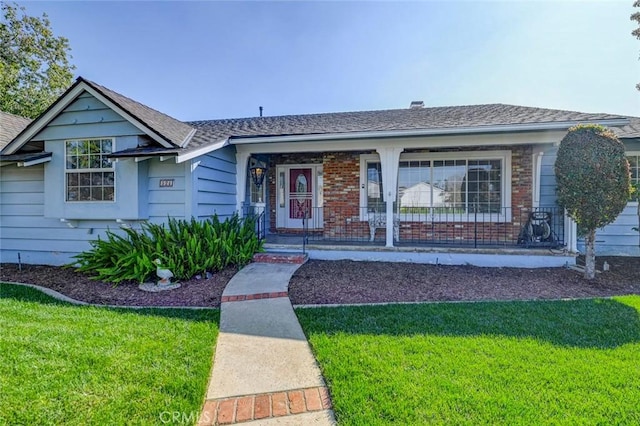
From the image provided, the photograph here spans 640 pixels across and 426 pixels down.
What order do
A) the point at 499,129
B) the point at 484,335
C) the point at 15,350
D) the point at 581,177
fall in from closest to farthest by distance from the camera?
the point at 15,350, the point at 484,335, the point at 581,177, the point at 499,129

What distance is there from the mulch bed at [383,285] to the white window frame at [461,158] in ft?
7.72

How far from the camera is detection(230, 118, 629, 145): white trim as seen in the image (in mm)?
6785

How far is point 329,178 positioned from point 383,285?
188 inches

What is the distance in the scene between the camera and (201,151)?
6906mm

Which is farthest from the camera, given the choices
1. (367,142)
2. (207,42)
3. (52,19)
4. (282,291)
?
(52,19)

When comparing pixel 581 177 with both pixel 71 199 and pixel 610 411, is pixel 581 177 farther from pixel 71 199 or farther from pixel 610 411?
pixel 71 199

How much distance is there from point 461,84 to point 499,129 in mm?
4855

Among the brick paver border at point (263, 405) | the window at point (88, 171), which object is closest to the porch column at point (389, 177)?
the brick paver border at point (263, 405)

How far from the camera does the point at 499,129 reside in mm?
7047

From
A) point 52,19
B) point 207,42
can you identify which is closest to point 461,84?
point 207,42

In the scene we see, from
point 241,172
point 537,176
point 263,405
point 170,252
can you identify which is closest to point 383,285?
point 263,405

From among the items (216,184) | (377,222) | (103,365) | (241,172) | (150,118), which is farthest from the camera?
(377,222)

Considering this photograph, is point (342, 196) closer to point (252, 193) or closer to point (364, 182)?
point (364, 182)

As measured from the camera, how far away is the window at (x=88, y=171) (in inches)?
281
